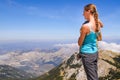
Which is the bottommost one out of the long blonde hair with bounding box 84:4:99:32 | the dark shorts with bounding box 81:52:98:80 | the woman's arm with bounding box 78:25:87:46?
the dark shorts with bounding box 81:52:98:80

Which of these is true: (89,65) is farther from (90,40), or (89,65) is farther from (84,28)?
(84,28)

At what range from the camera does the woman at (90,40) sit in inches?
535

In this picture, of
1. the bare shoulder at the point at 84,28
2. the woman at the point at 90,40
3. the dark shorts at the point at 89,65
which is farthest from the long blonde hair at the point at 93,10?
the dark shorts at the point at 89,65

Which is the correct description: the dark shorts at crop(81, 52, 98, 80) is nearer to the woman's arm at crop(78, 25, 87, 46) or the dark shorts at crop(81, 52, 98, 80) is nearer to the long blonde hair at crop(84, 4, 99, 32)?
the woman's arm at crop(78, 25, 87, 46)

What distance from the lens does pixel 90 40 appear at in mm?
13922

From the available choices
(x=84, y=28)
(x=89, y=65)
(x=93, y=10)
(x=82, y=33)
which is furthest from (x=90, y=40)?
(x=93, y=10)

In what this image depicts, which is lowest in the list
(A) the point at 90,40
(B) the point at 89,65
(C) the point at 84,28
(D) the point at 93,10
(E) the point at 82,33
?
(B) the point at 89,65

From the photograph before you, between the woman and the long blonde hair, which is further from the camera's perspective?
the long blonde hair

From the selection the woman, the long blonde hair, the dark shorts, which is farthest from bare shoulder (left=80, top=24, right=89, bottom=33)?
the dark shorts

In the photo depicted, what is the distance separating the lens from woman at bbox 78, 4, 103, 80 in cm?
1358

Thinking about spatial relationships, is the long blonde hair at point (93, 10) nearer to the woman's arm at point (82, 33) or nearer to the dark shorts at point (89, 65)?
the woman's arm at point (82, 33)

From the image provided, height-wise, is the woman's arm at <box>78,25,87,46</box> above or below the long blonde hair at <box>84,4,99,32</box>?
below

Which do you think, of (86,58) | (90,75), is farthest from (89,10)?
(90,75)

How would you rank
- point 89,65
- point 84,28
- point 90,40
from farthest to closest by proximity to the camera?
point 90,40, point 89,65, point 84,28
